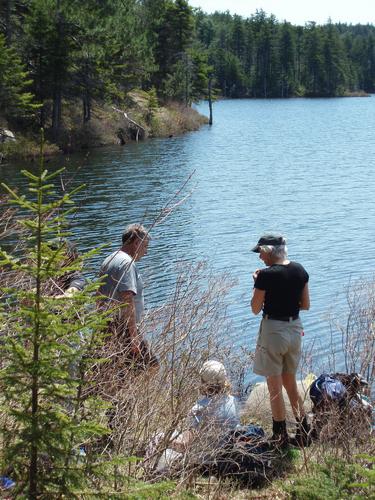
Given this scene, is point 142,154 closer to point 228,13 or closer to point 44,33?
point 44,33

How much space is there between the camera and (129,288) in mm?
5586

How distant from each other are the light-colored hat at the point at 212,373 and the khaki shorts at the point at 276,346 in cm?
67

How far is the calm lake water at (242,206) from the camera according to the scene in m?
14.1

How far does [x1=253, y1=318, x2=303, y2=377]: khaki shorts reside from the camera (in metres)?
5.94

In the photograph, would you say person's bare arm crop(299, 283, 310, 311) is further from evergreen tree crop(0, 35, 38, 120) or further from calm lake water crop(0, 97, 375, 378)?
evergreen tree crop(0, 35, 38, 120)

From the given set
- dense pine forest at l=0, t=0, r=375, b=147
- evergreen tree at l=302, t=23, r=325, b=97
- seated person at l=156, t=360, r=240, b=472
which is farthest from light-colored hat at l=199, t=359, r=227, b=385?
evergreen tree at l=302, t=23, r=325, b=97

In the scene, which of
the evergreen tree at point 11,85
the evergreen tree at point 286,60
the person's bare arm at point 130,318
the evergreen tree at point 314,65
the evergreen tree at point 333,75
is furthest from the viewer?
the evergreen tree at point 314,65

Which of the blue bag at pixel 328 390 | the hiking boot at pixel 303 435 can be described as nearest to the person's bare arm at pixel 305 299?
the blue bag at pixel 328 390

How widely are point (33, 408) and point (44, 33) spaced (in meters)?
37.0

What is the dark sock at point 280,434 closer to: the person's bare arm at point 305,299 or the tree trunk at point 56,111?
the person's bare arm at point 305,299

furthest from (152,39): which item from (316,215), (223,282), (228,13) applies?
(228,13)

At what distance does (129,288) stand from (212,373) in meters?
0.86

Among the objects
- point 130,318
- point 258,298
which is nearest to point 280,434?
point 258,298

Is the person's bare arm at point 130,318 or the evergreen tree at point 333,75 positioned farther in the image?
the evergreen tree at point 333,75
